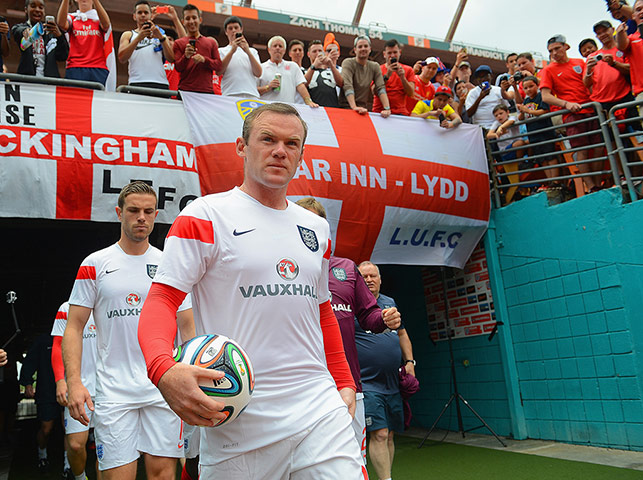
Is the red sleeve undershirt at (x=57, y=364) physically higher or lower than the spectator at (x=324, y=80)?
lower

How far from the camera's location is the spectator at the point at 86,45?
25.5 feet

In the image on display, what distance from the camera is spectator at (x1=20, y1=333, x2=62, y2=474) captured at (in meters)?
8.04

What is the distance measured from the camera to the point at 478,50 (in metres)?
18.2

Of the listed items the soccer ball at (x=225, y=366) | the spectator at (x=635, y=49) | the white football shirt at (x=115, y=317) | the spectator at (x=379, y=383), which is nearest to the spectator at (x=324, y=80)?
the spectator at (x=635, y=49)

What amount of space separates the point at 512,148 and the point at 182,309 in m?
6.79

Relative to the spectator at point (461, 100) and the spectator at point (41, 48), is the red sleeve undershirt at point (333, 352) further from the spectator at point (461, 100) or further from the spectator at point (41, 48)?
the spectator at point (461, 100)

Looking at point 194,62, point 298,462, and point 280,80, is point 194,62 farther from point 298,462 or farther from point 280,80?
point 298,462

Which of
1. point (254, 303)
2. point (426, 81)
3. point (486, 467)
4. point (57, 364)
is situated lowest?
point (486, 467)

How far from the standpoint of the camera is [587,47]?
28.1 feet

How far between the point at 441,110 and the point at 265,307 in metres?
7.81

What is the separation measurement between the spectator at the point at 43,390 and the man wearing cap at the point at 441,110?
668 centimetres

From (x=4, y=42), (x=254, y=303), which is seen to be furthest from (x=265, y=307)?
(x=4, y=42)

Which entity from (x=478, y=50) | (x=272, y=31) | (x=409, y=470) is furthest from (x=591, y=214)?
(x=478, y=50)

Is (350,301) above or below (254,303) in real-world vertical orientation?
above
